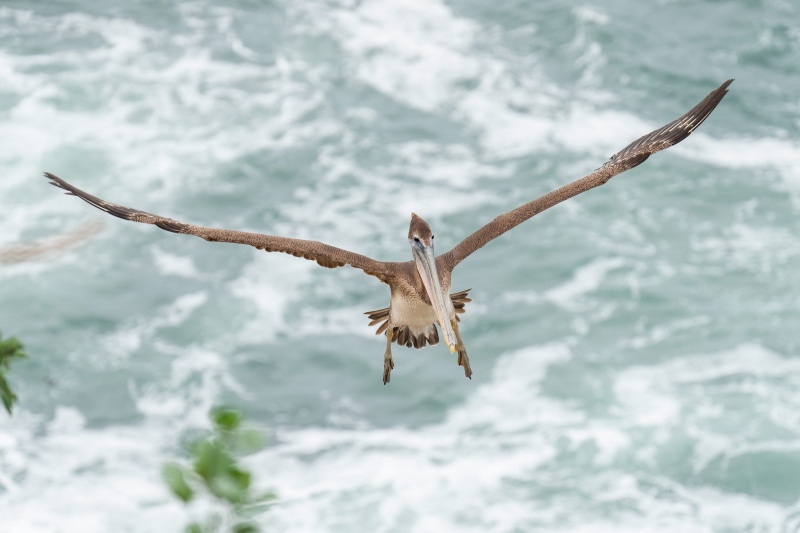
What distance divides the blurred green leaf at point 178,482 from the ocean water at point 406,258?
53.6 ft

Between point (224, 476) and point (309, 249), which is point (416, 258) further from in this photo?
point (224, 476)

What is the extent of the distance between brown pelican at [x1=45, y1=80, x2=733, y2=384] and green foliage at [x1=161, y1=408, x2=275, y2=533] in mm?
4368

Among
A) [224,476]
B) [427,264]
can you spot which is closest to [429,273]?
[427,264]

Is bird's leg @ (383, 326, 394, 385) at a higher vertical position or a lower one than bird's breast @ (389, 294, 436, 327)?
lower

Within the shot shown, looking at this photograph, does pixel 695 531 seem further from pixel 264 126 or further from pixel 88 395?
pixel 264 126

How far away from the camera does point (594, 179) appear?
38.6 feet

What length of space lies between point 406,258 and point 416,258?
18.8 meters

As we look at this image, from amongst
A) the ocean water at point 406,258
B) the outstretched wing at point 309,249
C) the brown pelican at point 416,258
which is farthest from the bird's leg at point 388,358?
the ocean water at point 406,258

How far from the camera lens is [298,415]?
25516 mm

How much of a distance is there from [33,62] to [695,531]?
77.6 ft

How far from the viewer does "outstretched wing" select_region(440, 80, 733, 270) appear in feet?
36.6

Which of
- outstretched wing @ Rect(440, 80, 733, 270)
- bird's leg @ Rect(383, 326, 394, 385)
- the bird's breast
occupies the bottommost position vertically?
bird's leg @ Rect(383, 326, 394, 385)

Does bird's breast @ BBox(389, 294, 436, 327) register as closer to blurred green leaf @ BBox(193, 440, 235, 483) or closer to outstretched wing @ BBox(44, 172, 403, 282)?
outstretched wing @ BBox(44, 172, 403, 282)

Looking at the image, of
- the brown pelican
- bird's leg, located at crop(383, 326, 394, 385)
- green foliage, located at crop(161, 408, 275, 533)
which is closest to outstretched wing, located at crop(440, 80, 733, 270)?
the brown pelican
